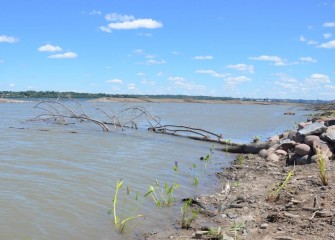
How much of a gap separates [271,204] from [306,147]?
503 cm

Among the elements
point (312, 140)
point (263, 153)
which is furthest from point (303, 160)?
point (263, 153)

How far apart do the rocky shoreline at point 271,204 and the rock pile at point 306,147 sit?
0.03 metres

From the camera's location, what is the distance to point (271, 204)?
7.70m

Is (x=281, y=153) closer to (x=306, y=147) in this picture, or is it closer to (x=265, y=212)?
(x=306, y=147)

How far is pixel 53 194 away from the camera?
8617 mm

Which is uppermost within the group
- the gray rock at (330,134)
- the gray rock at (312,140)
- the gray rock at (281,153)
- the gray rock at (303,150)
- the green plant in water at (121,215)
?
the gray rock at (330,134)

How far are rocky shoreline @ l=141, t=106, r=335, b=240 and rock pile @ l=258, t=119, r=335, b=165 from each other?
3 centimetres

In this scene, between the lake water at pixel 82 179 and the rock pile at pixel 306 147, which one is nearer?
the lake water at pixel 82 179

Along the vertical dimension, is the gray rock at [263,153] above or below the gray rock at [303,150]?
below

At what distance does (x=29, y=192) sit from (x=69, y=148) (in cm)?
716

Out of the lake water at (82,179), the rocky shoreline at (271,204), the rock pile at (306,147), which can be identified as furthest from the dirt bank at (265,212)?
the rock pile at (306,147)

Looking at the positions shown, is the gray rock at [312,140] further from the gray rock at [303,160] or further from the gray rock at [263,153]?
the gray rock at [263,153]

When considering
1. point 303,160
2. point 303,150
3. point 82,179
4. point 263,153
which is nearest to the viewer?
point 82,179

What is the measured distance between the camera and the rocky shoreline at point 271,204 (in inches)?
233
